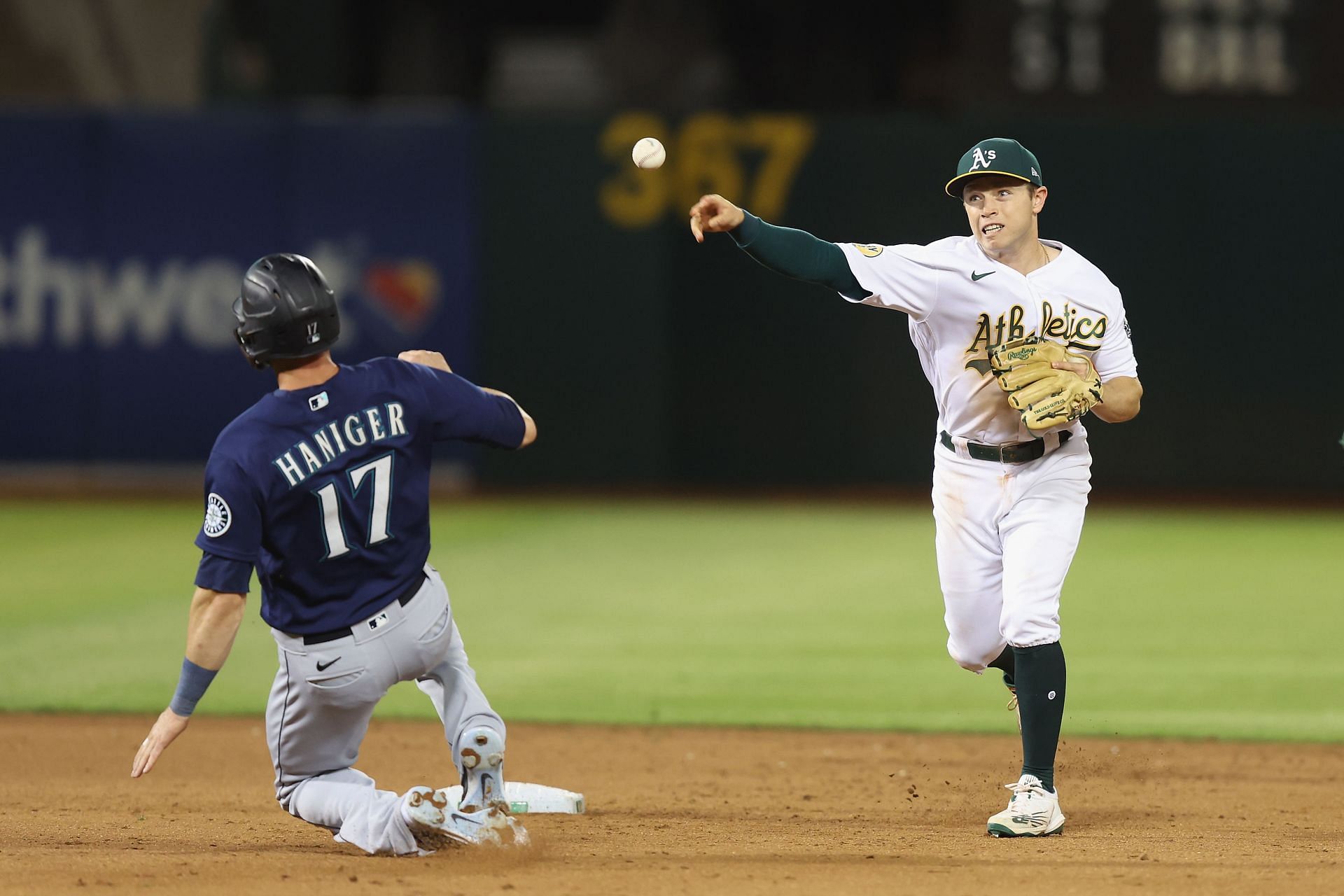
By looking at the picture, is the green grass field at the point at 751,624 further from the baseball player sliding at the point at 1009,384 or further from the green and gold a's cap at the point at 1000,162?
the green and gold a's cap at the point at 1000,162

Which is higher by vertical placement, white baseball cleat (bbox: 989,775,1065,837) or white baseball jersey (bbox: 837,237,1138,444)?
white baseball jersey (bbox: 837,237,1138,444)

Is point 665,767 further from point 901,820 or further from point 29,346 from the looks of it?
point 29,346

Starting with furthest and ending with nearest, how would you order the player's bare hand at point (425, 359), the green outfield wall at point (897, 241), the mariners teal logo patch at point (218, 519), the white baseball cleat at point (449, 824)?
the green outfield wall at point (897, 241)
the player's bare hand at point (425, 359)
the white baseball cleat at point (449, 824)
the mariners teal logo patch at point (218, 519)

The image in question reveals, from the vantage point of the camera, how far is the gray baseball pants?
4.06 m

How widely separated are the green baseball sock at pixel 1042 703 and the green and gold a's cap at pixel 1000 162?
4.47 feet

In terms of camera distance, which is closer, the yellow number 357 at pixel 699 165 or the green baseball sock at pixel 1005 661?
the green baseball sock at pixel 1005 661

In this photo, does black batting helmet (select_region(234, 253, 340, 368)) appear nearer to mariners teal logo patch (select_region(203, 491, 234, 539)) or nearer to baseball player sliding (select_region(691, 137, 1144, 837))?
mariners teal logo patch (select_region(203, 491, 234, 539))

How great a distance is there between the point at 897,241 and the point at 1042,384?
11011 millimetres

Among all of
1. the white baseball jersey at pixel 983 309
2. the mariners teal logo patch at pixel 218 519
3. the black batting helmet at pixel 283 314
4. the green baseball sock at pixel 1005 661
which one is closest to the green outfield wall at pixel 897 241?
the green baseball sock at pixel 1005 661

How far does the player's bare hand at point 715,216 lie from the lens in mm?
4582

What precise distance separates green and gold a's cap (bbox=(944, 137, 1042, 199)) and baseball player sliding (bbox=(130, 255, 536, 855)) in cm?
156

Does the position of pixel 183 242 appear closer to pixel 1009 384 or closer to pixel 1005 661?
pixel 1005 661

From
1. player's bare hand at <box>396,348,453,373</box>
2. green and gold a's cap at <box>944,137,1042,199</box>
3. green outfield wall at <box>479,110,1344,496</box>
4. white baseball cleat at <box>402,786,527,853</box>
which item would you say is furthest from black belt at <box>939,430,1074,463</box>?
green outfield wall at <box>479,110,1344,496</box>

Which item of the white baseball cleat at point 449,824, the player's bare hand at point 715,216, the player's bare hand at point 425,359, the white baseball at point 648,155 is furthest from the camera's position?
the player's bare hand at point 715,216
